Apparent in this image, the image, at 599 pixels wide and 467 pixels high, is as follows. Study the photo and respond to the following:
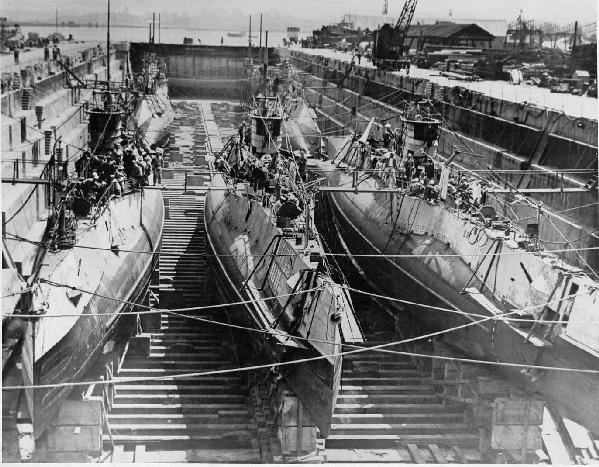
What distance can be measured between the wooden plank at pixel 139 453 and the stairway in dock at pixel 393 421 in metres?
3.62

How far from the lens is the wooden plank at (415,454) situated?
14773mm

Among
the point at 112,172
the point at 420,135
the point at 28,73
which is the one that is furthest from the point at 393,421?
the point at 28,73

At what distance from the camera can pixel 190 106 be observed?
2662 inches

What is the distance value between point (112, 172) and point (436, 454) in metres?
13.7

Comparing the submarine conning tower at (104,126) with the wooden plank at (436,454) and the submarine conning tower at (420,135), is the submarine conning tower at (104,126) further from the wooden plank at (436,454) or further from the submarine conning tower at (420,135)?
the wooden plank at (436,454)

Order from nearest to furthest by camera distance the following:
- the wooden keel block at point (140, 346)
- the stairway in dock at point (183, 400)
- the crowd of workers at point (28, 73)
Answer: the stairway in dock at point (183, 400), the wooden keel block at point (140, 346), the crowd of workers at point (28, 73)

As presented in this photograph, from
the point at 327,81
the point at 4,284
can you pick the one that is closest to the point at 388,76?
the point at 327,81

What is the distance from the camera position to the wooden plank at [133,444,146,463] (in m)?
14.1

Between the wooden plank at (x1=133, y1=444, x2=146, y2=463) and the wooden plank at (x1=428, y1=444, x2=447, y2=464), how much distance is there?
18.9ft

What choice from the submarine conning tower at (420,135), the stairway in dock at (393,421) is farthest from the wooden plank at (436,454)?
the submarine conning tower at (420,135)

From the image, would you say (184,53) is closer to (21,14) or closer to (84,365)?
(21,14)

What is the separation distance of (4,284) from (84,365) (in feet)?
10.4

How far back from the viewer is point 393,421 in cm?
1605

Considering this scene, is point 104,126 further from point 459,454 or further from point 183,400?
point 459,454
